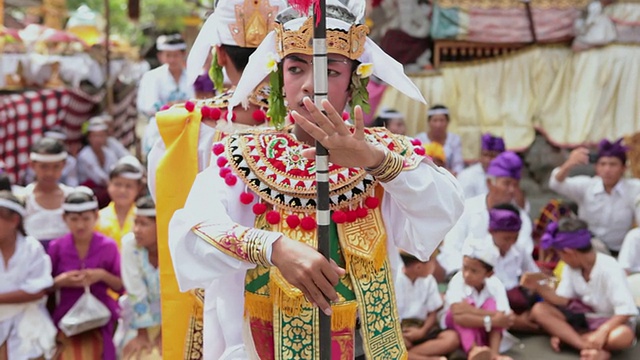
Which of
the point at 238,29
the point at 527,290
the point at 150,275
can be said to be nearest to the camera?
the point at 238,29

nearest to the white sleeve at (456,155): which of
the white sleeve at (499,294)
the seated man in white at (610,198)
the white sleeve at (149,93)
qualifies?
the seated man in white at (610,198)

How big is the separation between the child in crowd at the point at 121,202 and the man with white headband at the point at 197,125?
277 cm

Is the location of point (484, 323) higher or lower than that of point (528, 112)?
lower

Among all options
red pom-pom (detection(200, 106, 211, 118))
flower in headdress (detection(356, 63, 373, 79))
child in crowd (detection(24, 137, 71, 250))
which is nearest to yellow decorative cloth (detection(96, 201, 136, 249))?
child in crowd (detection(24, 137, 71, 250))

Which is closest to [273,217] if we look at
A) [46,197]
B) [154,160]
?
[154,160]

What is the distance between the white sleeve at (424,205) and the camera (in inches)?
102

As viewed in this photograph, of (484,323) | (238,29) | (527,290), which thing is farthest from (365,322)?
(527,290)

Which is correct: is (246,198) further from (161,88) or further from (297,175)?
(161,88)

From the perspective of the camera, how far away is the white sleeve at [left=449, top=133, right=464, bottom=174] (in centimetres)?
898

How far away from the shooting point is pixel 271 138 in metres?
2.85

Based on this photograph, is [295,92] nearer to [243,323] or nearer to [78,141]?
[243,323]

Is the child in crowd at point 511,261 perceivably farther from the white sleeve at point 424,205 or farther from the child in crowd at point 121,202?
the white sleeve at point 424,205

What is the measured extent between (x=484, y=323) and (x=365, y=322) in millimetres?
3377

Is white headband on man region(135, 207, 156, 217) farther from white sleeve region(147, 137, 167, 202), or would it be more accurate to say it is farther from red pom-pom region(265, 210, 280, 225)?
red pom-pom region(265, 210, 280, 225)
